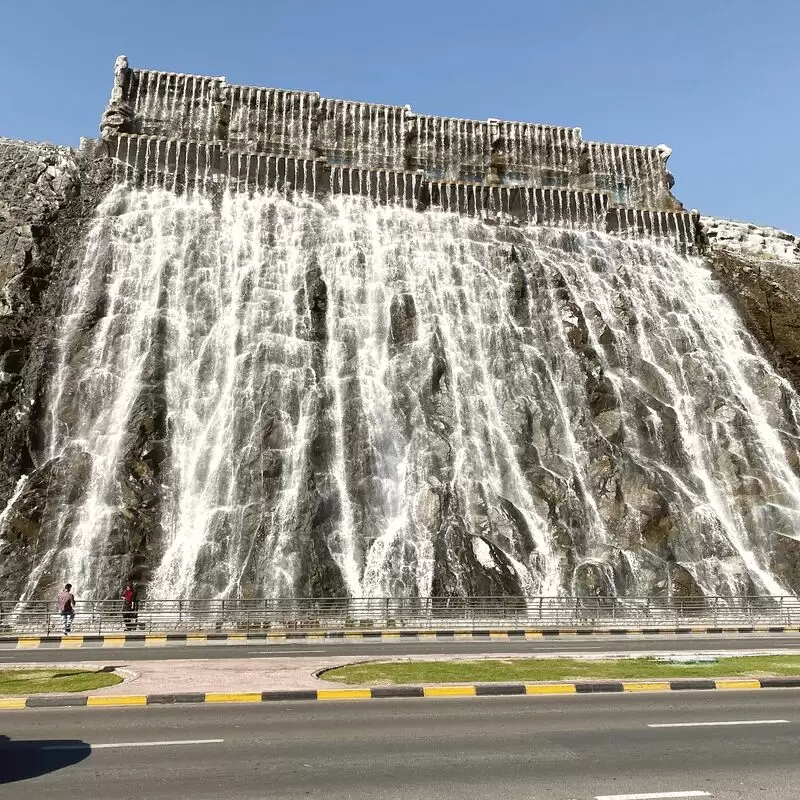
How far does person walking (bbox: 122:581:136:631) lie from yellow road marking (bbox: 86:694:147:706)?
13950mm

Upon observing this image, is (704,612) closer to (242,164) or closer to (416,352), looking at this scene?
(416,352)

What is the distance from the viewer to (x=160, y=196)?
171 ft

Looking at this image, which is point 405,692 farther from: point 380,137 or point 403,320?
point 380,137

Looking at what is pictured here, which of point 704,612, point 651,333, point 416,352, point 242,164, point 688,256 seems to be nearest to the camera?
point 704,612

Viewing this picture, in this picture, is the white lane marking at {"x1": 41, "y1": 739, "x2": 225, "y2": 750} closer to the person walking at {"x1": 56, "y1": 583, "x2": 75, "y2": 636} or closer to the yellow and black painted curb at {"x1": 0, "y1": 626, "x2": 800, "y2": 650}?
the yellow and black painted curb at {"x1": 0, "y1": 626, "x2": 800, "y2": 650}

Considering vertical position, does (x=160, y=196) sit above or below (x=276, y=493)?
above

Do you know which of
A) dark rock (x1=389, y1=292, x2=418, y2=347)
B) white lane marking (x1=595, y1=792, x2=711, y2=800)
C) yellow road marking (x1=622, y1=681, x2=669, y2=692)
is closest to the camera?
white lane marking (x1=595, y1=792, x2=711, y2=800)

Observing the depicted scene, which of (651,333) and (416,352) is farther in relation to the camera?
(651,333)

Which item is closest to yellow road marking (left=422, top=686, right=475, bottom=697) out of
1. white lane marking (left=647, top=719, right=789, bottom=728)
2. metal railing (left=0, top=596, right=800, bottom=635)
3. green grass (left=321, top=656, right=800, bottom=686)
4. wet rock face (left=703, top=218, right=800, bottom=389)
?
green grass (left=321, top=656, right=800, bottom=686)

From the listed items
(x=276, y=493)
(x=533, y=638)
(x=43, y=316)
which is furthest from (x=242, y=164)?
(x=533, y=638)

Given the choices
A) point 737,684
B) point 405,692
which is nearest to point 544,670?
point 737,684

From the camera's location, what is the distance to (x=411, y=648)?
24.5m

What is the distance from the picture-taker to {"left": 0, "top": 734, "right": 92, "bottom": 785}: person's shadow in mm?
9711

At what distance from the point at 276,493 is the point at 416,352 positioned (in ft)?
44.4
